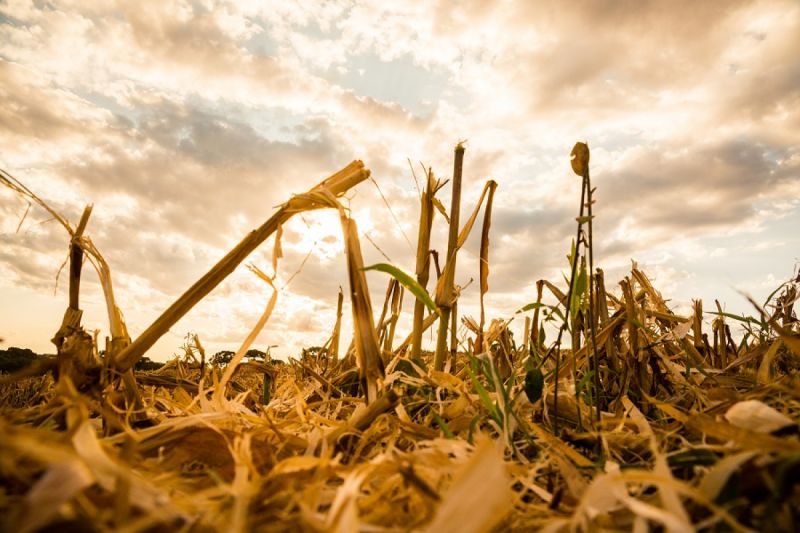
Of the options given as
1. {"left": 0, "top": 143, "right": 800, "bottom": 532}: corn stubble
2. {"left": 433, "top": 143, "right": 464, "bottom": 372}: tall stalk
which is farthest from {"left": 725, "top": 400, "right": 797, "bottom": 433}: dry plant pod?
{"left": 433, "top": 143, "right": 464, "bottom": 372}: tall stalk

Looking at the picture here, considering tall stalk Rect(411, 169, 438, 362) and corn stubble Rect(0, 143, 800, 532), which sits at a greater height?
tall stalk Rect(411, 169, 438, 362)

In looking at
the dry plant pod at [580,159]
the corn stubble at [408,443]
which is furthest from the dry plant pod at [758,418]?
the dry plant pod at [580,159]

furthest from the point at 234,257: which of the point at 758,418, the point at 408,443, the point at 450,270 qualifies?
the point at 758,418

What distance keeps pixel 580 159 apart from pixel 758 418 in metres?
0.67

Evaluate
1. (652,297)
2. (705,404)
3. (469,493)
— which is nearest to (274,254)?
(469,493)

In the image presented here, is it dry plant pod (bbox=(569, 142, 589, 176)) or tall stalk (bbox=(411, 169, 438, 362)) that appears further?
tall stalk (bbox=(411, 169, 438, 362))

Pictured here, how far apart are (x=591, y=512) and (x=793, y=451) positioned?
288 millimetres

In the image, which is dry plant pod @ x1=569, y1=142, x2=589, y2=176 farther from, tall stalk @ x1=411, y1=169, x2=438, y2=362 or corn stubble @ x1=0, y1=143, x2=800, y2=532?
tall stalk @ x1=411, y1=169, x2=438, y2=362

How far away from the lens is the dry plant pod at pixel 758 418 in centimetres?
74

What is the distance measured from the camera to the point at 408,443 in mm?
1182

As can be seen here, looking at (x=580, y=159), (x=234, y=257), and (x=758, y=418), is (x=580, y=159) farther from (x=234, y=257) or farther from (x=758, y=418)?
(x=234, y=257)

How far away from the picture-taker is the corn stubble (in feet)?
1.90

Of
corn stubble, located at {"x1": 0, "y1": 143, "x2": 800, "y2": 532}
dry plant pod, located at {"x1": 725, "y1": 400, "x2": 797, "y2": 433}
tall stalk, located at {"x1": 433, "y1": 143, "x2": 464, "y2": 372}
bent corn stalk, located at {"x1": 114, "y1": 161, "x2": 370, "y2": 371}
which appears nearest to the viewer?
corn stubble, located at {"x1": 0, "y1": 143, "x2": 800, "y2": 532}

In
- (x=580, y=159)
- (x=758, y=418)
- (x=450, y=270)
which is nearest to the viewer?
(x=758, y=418)
